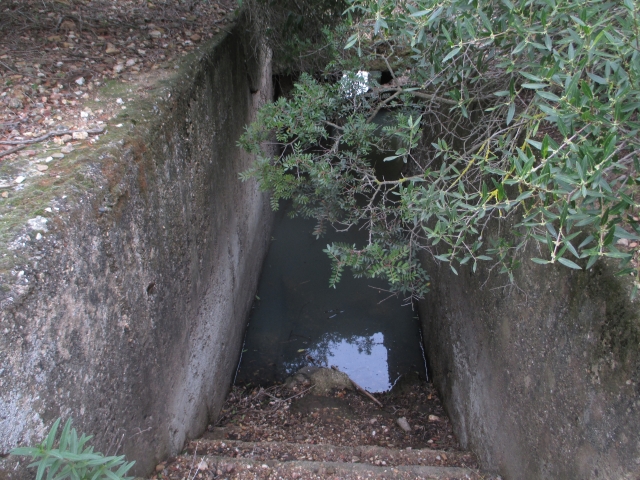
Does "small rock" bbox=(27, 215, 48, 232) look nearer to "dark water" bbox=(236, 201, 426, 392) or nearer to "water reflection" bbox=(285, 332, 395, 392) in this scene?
"dark water" bbox=(236, 201, 426, 392)

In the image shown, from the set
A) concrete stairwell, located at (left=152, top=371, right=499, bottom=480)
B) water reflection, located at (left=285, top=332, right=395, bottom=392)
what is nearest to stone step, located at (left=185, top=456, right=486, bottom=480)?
concrete stairwell, located at (left=152, top=371, right=499, bottom=480)

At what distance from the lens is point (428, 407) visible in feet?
14.2

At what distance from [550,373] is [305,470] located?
145 cm

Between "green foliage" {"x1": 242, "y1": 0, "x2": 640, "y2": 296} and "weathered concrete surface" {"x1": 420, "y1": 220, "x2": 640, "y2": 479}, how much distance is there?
0.18m

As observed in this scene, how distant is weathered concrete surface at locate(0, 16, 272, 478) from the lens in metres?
1.59

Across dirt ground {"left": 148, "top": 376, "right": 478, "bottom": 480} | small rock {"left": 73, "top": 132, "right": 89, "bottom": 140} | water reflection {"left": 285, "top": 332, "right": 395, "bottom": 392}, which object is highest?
small rock {"left": 73, "top": 132, "right": 89, "bottom": 140}

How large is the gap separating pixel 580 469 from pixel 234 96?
154 inches

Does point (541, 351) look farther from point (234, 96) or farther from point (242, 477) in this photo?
point (234, 96)

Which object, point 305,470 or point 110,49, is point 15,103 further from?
point 305,470

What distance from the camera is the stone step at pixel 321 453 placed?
300 cm

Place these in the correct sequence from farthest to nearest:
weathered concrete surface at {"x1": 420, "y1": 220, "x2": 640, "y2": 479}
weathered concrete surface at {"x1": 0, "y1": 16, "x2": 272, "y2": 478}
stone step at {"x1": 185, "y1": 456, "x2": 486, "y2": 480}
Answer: stone step at {"x1": 185, "y1": 456, "x2": 486, "y2": 480} → weathered concrete surface at {"x1": 420, "y1": 220, "x2": 640, "y2": 479} → weathered concrete surface at {"x1": 0, "y1": 16, "x2": 272, "y2": 478}

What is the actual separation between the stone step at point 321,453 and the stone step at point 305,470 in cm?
24

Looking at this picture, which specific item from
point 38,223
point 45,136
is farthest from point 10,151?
point 38,223

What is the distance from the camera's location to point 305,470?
2.63 meters
